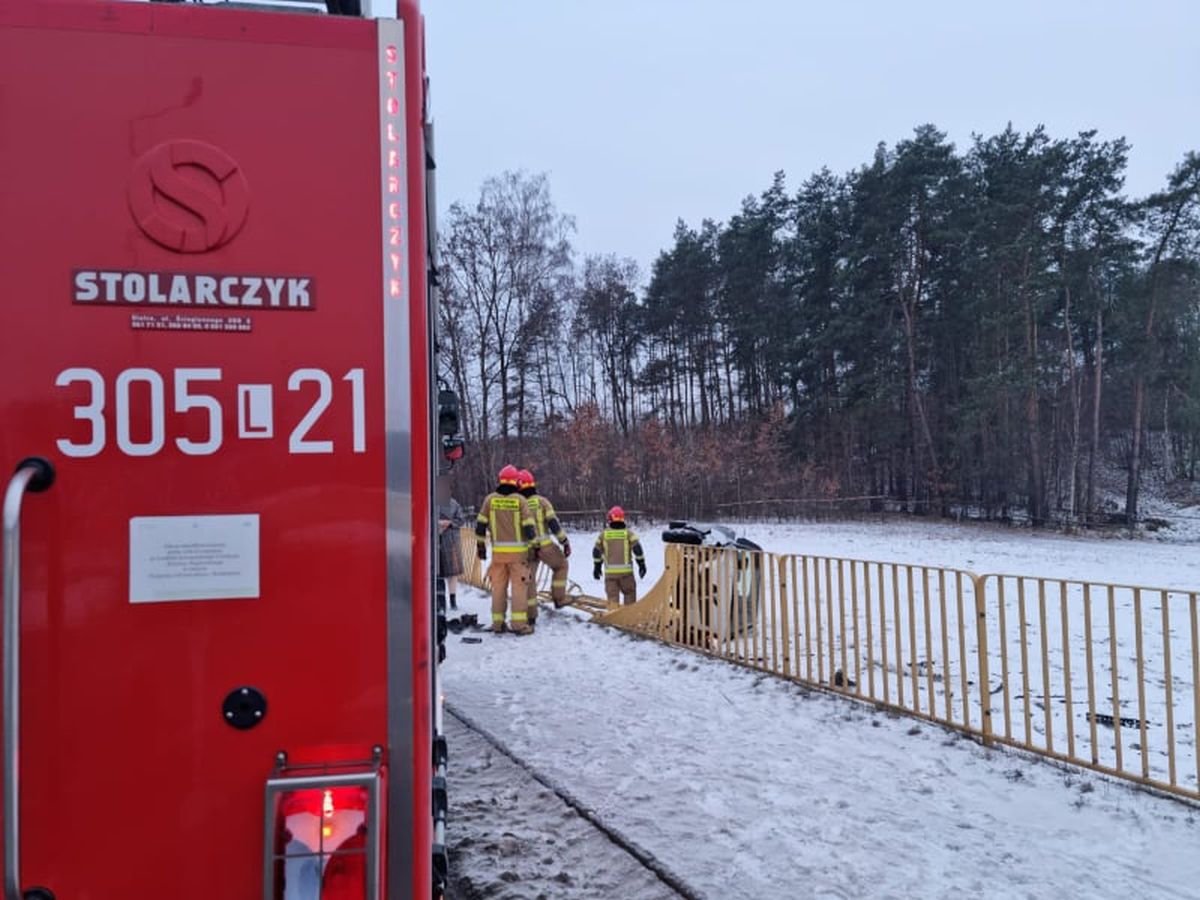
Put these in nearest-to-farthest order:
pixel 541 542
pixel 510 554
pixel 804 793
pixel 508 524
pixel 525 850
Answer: pixel 525 850 < pixel 804 793 < pixel 510 554 < pixel 508 524 < pixel 541 542

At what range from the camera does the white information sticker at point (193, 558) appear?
5.34 ft

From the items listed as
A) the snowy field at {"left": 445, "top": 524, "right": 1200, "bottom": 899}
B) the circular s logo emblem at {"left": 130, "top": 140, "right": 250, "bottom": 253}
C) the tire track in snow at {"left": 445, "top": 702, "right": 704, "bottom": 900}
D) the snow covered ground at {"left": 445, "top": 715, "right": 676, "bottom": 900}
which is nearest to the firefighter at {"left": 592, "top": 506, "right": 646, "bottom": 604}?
the snowy field at {"left": 445, "top": 524, "right": 1200, "bottom": 899}

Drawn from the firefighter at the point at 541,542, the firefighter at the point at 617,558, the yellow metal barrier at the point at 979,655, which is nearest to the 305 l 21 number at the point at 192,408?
the yellow metal barrier at the point at 979,655

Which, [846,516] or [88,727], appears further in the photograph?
[846,516]

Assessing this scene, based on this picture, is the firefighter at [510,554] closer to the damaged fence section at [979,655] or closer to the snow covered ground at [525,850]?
the damaged fence section at [979,655]

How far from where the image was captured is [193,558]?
1.65 m

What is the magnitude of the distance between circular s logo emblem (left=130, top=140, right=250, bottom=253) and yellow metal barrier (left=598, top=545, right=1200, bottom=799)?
4862mm

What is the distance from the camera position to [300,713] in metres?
1.68

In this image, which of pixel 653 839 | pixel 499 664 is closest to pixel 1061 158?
pixel 499 664

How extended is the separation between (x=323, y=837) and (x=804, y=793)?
3958 mm

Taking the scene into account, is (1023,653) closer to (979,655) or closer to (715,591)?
(979,655)

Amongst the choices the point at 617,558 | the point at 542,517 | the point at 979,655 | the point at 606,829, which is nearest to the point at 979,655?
the point at 979,655

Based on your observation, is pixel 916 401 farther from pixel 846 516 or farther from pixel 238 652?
pixel 238 652

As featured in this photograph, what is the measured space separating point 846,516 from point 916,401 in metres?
10.2
